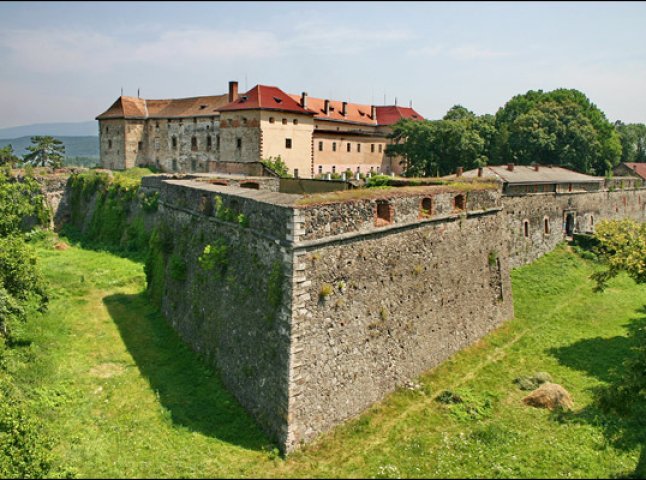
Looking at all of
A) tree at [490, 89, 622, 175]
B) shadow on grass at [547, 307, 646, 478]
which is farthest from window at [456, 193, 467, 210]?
tree at [490, 89, 622, 175]

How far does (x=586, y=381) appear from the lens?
13.7 meters

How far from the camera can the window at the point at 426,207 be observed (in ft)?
44.7

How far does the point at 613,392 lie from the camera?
10.2 m

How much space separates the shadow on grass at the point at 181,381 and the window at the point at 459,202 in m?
8.60

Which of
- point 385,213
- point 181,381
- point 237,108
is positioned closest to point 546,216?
point 385,213

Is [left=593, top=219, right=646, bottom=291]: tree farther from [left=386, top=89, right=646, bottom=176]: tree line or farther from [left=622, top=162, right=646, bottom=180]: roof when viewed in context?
[left=622, top=162, right=646, bottom=180]: roof

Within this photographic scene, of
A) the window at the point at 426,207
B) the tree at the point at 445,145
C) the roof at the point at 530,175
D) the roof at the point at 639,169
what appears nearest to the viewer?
the window at the point at 426,207

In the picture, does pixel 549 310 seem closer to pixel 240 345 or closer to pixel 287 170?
pixel 240 345

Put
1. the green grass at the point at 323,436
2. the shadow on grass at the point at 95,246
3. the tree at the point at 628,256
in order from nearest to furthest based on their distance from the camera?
the green grass at the point at 323,436, the tree at the point at 628,256, the shadow on grass at the point at 95,246

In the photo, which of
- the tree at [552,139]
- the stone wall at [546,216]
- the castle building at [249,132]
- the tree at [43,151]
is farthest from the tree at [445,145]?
the tree at [43,151]

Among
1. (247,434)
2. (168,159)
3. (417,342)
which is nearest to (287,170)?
(168,159)

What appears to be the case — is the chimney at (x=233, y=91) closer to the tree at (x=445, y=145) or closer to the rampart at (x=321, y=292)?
the tree at (x=445, y=145)

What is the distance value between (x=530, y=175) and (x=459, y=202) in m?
12.5

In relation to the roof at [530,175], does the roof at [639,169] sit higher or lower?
higher
